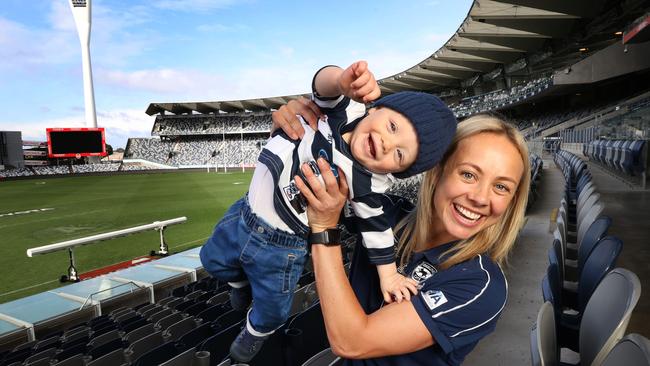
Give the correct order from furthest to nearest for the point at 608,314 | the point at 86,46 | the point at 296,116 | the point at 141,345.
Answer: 1. the point at 86,46
2. the point at 141,345
3. the point at 296,116
4. the point at 608,314

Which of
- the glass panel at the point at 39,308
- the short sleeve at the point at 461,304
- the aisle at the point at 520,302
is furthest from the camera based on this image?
the glass panel at the point at 39,308

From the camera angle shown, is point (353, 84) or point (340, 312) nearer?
point (340, 312)

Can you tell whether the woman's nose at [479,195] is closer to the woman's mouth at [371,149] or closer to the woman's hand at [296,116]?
the woman's mouth at [371,149]

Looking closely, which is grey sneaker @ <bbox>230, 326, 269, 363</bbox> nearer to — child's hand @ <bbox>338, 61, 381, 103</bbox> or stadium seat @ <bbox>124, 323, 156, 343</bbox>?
child's hand @ <bbox>338, 61, 381, 103</bbox>

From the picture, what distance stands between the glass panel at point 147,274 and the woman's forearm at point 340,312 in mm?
5627

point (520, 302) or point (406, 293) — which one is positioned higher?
point (406, 293)

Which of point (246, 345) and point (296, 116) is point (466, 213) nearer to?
point (296, 116)

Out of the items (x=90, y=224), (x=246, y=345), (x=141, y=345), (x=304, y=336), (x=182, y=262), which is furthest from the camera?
(x=90, y=224)

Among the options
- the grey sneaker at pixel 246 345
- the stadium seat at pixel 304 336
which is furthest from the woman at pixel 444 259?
the stadium seat at pixel 304 336

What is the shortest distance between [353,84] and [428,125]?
1.01 ft

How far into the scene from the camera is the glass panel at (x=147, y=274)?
6.22 m

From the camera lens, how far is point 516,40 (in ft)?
104

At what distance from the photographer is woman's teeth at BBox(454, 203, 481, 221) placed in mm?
1305

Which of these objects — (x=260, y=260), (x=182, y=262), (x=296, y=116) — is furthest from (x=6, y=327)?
(x=296, y=116)
